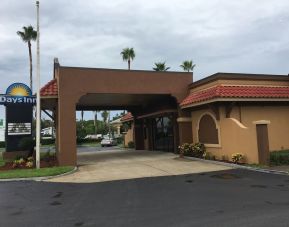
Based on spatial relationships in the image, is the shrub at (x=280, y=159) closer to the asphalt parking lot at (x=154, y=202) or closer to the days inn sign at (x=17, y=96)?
the asphalt parking lot at (x=154, y=202)

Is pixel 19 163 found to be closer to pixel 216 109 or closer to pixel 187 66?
pixel 216 109

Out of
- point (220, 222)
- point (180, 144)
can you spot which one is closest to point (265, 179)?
point (220, 222)

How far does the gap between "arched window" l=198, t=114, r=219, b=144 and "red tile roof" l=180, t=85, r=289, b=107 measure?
4.38ft

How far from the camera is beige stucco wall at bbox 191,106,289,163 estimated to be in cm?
1681

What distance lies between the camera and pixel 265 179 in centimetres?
1257

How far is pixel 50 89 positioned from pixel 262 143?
36.3 feet

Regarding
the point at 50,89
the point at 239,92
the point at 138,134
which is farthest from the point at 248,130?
the point at 138,134

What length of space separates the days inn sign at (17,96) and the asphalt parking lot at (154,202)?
252 inches

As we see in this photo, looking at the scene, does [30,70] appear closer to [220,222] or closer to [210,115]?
[210,115]

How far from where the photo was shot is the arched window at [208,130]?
63.8 ft

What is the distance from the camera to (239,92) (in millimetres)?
18281

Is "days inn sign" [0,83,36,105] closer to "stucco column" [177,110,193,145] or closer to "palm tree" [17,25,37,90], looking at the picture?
"stucco column" [177,110,193,145]

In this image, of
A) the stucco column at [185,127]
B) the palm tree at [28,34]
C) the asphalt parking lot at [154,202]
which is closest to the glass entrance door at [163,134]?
the stucco column at [185,127]

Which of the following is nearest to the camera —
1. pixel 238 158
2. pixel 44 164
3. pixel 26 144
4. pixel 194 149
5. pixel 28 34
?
pixel 238 158
